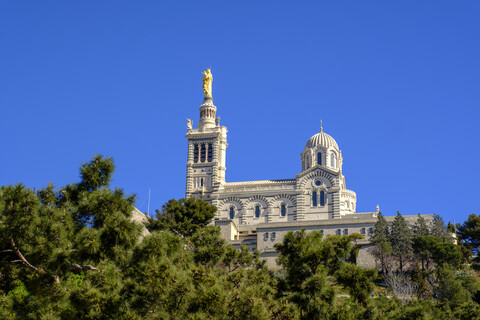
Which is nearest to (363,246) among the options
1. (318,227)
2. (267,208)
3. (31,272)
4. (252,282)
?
(318,227)

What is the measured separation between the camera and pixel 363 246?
204 feet

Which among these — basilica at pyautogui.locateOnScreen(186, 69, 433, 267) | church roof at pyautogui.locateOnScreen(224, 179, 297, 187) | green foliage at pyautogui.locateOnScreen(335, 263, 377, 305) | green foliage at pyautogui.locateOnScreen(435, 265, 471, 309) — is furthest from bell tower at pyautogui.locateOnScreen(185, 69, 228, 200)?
green foliage at pyautogui.locateOnScreen(335, 263, 377, 305)

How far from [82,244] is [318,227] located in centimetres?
4999

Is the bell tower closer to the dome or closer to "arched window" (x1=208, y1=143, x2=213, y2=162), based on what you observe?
"arched window" (x1=208, y1=143, x2=213, y2=162)

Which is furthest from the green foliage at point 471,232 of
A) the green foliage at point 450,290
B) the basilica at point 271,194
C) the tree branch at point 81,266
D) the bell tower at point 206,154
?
the tree branch at point 81,266

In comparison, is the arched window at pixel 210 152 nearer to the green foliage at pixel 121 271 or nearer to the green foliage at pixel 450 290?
the green foliage at pixel 450 290

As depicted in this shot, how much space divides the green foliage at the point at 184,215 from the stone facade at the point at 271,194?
219 cm

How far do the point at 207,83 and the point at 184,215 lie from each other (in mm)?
29836

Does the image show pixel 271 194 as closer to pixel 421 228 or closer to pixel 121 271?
pixel 421 228

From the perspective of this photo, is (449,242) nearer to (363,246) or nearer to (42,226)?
(363,246)

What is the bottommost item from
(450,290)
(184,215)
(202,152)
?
(450,290)

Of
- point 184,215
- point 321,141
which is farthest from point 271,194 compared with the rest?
point 184,215

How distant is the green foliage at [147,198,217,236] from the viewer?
63894mm

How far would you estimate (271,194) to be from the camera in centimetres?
7981
